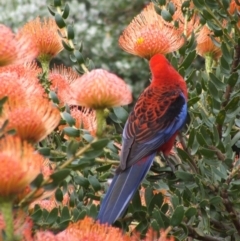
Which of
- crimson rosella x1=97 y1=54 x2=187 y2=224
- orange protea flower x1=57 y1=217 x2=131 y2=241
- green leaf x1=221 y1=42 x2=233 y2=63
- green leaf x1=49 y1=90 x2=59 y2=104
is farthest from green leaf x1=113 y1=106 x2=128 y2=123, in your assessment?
orange protea flower x1=57 y1=217 x2=131 y2=241

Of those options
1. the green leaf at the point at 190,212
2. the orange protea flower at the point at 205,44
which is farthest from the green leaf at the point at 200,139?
the orange protea flower at the point at 205,44

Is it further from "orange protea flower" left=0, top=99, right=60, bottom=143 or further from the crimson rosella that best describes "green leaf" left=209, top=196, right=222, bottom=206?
"orange protea flower" left=0, top=99, right=60, bottom=143

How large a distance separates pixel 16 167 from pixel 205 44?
3.20 ft

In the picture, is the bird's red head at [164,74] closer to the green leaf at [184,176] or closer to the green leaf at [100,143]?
the green leaf at [184,176]

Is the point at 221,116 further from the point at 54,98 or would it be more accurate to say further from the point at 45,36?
the point at 45,36

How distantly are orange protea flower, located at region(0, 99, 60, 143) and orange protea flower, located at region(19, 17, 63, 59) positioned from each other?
0.58 m

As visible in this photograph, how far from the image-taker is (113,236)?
92 centimetres

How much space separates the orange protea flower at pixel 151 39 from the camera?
5.08 ft

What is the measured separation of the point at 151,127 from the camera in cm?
178

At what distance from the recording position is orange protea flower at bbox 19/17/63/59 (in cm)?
157

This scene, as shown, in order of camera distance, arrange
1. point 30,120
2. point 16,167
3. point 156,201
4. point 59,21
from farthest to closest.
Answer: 1. point 59,21
2. point 156,201
3. point 30,120
4. point 16,167

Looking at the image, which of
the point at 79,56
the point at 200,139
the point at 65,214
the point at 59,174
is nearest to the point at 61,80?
the point at 79,56

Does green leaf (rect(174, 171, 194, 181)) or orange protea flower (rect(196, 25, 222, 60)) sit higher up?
orange protea flower (rect(196, 25, 222, 60))

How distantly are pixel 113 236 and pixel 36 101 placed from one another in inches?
9.4
